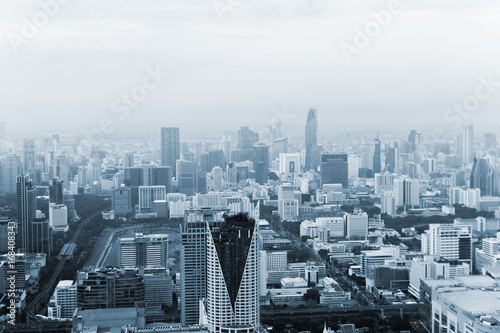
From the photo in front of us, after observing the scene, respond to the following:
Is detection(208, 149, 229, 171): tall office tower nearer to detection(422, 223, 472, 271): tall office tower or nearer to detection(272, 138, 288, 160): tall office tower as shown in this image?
detection(272, 138, 288, 160): tall office tower

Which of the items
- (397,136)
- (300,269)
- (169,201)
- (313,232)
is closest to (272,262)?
(300,269)

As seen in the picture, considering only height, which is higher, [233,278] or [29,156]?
[29,156]

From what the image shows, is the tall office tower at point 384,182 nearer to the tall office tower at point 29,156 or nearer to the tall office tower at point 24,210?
the tall office tower at point 29,156

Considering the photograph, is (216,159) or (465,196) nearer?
(465,196)

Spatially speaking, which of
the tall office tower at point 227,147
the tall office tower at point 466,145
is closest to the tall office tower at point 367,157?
the tall office tower at point 466,145

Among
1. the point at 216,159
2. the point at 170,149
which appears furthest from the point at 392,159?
the point at 170,149

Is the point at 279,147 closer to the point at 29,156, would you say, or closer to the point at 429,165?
the point at 429,165

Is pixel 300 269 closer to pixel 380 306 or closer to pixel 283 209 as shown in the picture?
pixel 380 306

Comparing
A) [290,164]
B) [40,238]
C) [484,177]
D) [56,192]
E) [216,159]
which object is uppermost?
[216,159]
